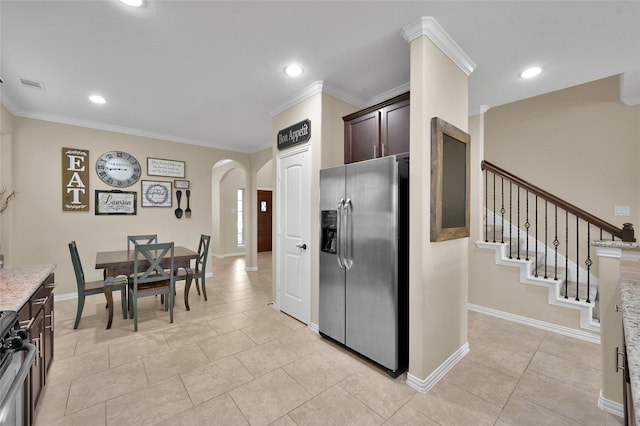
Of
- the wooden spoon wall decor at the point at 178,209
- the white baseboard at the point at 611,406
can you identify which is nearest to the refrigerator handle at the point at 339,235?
the white baseboard at the point at 611,406

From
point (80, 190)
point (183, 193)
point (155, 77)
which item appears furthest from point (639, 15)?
point (80, 190)

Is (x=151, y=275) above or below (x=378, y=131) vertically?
below

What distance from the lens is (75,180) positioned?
414cm

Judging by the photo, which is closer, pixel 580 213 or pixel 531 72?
pixel 531 72

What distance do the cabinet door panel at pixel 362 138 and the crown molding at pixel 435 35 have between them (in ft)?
2.39

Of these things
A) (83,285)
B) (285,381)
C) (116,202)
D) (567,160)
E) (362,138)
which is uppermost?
(362,138)

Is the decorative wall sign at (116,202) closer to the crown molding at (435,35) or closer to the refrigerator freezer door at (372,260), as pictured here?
the refrigerator freezer door at (372,260)

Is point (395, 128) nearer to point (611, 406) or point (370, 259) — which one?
point (370, 259)

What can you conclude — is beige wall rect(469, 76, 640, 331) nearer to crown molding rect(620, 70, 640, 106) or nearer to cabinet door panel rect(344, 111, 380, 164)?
crown molding rect(620, 70, 640, 106)

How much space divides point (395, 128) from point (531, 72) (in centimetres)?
150

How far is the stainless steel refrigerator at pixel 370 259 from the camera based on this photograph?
217 cm

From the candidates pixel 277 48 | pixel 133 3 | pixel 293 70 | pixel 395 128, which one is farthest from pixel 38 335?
pixel 395 128

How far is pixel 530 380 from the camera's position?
213 cm

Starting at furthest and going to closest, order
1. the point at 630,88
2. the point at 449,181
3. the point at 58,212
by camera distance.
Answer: the point at 58,212, the point at 630,88, the point at 449,181
